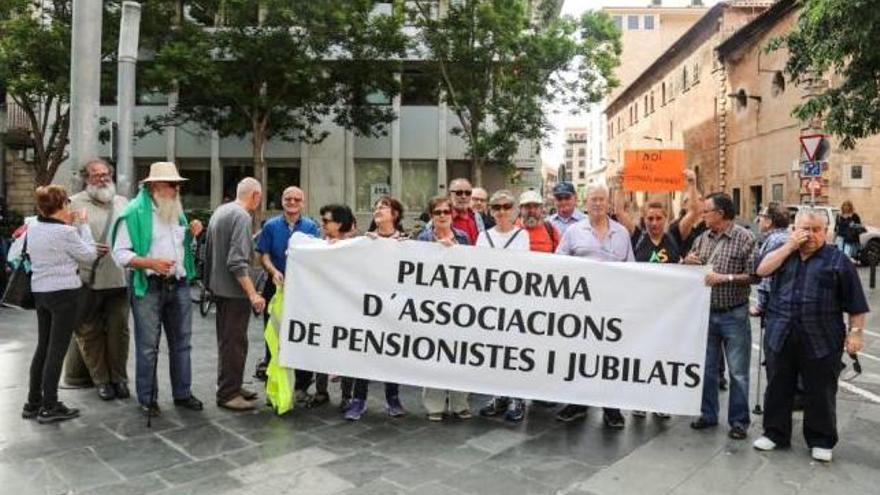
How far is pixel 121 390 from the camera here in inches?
249

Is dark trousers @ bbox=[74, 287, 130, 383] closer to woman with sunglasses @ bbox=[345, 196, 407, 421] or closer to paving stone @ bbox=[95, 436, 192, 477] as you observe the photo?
paving stone @ bbox=[95, 436, 192, 477]

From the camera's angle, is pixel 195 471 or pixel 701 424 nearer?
pixel 195 471

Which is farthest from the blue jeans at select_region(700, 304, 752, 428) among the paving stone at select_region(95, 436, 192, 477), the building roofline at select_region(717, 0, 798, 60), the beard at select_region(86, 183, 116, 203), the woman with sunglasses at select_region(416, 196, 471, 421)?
the building roofline at select_region(717, 0, 798, 60)

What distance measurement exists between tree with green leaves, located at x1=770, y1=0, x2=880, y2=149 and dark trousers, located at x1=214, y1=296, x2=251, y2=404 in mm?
10883

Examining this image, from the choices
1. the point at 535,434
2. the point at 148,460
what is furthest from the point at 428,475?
the point at 148,460

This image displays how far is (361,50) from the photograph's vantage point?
20438mm

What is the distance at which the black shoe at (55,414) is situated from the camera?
18.2 feet

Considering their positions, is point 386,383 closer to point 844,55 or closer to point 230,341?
point 230,341

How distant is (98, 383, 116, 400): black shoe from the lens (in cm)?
625

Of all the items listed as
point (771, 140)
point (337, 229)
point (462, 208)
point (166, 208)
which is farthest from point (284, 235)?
point (771, 140)

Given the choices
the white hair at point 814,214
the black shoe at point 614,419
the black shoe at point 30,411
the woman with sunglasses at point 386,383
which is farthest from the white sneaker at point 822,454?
the black shoe at point 30,411

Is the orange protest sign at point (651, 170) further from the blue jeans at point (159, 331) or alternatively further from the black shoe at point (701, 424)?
the blue jeans at point (159, 331)

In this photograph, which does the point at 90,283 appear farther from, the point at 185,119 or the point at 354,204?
the point at 354,204

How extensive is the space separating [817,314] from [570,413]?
1.99m
